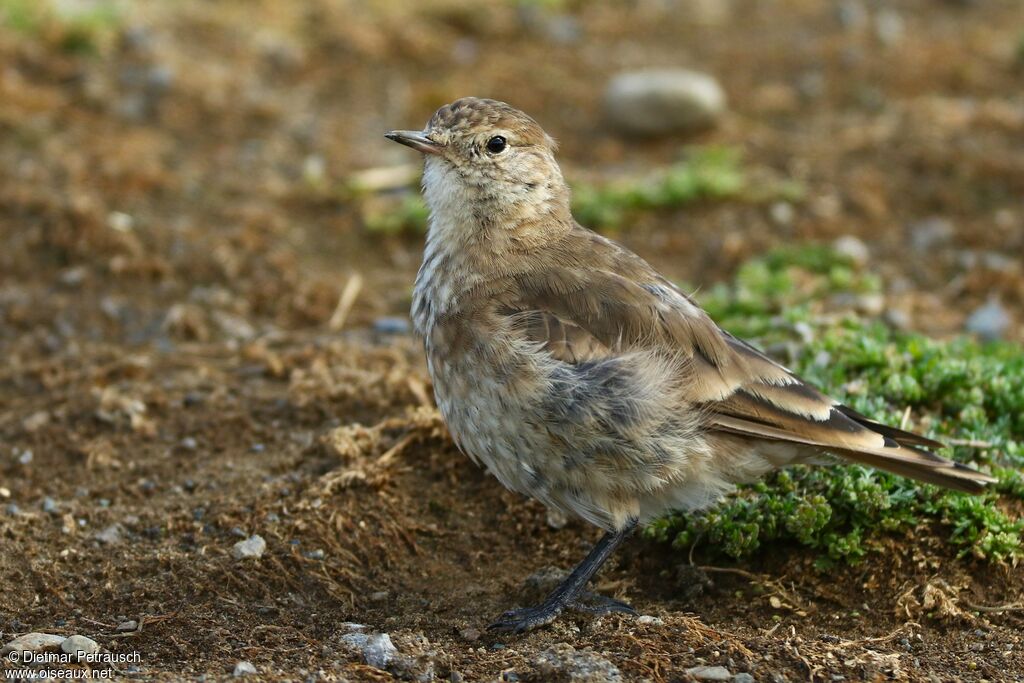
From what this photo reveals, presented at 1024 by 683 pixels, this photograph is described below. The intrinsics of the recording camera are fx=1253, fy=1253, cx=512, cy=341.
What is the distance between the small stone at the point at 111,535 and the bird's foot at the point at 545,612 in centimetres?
160

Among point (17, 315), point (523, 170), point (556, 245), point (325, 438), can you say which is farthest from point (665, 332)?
point (17, 315)

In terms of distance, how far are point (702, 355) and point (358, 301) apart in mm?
3165

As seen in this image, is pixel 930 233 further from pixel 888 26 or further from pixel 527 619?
pixel 527 619

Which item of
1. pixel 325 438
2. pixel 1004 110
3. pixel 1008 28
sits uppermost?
pixel 1008 28

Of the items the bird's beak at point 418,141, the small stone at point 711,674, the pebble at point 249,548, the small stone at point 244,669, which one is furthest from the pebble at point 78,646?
the bird's beak at point 418,141

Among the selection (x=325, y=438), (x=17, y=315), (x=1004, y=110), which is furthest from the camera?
(x=1004, y=110)

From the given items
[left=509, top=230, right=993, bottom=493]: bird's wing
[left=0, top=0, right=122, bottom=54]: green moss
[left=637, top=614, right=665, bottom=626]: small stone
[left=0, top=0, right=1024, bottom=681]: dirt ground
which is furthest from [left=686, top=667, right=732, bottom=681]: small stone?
[left=0, top=0, right=122, bottom=54]: green moss

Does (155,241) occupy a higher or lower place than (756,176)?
lower

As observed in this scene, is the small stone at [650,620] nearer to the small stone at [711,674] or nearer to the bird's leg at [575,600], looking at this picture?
the bird's leg at [575,600]

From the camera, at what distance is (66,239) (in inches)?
299

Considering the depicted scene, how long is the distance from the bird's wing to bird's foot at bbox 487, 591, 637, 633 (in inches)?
31.9

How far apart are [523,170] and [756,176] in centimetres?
420

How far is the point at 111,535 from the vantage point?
203 inches

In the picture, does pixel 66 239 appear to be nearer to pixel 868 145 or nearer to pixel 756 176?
pixel 756 176
